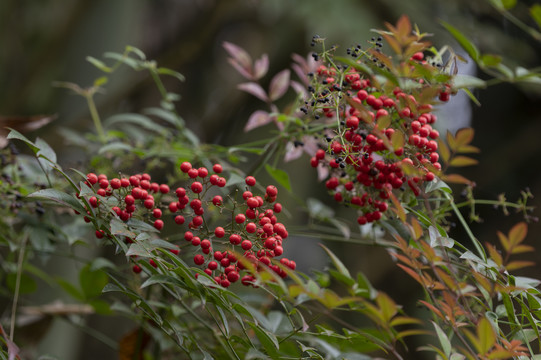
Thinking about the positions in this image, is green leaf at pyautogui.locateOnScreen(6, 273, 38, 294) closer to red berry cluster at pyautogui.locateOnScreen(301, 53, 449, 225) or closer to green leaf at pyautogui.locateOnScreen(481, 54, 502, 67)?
red berry cluster at pyautogui.locateOnScreen(301, 53, 449, 225)

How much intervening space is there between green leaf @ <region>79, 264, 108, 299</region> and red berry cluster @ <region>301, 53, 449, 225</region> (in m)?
0.50

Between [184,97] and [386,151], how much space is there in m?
2.68

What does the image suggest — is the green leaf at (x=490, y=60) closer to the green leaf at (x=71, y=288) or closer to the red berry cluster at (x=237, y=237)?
the red berry cluster at (x=237, y=237)

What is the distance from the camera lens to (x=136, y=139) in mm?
1289

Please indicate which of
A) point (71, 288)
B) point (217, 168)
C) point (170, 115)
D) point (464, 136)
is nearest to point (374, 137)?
point (464, 136)

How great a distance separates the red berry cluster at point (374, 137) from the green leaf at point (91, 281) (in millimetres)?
501

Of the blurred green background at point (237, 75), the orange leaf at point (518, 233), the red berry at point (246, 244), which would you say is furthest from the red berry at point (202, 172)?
the blurred green background at point (237, 75)

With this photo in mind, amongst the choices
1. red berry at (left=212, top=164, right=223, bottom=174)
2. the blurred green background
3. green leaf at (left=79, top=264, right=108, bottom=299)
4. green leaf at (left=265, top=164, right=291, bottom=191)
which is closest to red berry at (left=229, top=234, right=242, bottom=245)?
red berry at (left=212, top=164, right=223, bottom=174)

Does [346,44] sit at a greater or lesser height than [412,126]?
lesser

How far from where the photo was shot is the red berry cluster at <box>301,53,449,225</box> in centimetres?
71

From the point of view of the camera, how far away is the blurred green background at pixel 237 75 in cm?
179

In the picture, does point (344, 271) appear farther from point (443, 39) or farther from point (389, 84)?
point (443, 39)

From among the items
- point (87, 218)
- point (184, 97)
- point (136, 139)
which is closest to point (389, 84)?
point (87, 218)

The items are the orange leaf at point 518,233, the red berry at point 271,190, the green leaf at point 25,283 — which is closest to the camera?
the orange leaf at point 518,233
